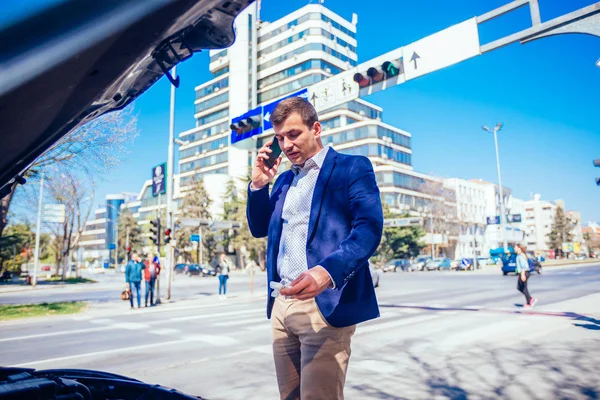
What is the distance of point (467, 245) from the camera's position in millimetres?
79375

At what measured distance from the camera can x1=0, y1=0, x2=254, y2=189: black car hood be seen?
1.05m

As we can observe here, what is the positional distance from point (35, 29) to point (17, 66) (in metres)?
0.11

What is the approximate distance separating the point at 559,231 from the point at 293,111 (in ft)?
376

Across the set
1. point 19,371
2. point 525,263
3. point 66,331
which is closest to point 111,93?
point 19,371

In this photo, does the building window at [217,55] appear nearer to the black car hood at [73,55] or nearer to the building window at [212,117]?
the building window at [212,117]

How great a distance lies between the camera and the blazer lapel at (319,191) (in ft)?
5.89

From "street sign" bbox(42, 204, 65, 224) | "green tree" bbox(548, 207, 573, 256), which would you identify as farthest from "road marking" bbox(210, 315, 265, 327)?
"green tree" bbox(548, 207, 573, 256)

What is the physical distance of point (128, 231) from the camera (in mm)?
80562

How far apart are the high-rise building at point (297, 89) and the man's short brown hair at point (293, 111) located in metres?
61.4

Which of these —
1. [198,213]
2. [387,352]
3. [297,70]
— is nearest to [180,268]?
[198,213]

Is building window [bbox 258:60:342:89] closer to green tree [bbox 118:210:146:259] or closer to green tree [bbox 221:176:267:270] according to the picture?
green tree [bbox 221:176:267:270]

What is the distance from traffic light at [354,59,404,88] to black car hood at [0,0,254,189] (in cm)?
802

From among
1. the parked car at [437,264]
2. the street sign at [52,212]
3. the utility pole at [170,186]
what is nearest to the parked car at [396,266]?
the parked car at [437,264]

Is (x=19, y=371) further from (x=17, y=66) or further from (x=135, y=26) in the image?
(x=135, y=26)
